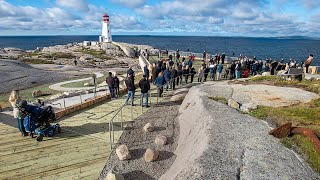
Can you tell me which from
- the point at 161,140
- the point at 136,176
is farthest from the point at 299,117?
the point at 136,176

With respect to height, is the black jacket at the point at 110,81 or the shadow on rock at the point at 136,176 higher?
the black jacket at the point at 110,81

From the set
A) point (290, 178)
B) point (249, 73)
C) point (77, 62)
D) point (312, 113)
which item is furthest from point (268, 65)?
point (77, 62)

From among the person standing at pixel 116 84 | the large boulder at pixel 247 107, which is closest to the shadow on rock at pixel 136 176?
the large boulder at pixel 247 107

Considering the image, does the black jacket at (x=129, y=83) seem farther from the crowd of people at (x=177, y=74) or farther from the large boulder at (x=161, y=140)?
the large boulder at (x=161, y=140)

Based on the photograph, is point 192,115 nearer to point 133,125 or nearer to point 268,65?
point 133,125

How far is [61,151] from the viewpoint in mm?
10305

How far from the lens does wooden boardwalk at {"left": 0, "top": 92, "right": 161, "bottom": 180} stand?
8.86 meters

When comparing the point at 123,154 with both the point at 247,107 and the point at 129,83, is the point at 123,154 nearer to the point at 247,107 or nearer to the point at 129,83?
the point at 129,83

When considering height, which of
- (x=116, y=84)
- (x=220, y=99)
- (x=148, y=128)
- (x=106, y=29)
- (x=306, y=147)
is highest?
(x=106, y=29)

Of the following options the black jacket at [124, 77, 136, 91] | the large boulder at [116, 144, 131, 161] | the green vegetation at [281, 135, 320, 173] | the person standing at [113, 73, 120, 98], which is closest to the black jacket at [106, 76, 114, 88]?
the person standing at [113, 73, 120, 98]

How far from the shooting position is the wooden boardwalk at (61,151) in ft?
29.1

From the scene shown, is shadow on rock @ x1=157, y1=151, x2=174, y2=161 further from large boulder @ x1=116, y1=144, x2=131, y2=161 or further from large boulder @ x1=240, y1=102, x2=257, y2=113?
large boulder @ x1=240, y1=102, x2=257, y2=113

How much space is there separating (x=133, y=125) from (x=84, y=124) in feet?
7.80

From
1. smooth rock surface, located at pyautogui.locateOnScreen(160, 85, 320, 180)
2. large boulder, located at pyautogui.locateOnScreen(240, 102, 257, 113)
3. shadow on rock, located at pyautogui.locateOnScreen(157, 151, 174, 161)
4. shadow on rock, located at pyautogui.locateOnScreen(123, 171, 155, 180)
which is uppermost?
large boulder, located at pyautogui.locateOnScreen(240, 102, 257, 113)
